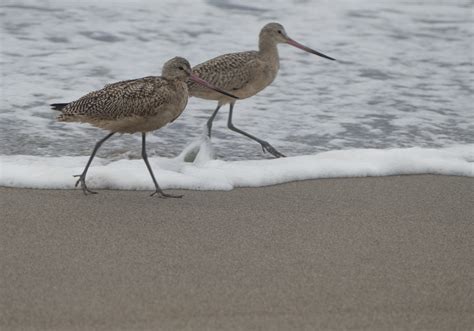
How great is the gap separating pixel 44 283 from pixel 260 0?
8190mm

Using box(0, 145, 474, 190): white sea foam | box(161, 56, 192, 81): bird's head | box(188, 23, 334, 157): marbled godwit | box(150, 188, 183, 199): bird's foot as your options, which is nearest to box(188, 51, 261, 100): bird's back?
box(188, 23, 334, 157): marbled godwit

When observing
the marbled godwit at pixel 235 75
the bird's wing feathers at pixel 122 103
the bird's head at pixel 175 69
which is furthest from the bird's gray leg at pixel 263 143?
the bird's wing feathers at pixel 122 103

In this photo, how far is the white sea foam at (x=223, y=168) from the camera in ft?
19.2

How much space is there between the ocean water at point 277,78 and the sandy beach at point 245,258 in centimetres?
90

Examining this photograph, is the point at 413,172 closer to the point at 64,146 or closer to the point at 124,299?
the point at 64,146

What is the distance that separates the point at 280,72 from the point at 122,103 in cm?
340

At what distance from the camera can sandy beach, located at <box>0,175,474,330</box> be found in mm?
3982

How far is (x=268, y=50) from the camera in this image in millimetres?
7633

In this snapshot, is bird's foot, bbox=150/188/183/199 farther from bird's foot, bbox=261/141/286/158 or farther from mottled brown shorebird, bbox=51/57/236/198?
bird's foot, bbox=261/141/286/158

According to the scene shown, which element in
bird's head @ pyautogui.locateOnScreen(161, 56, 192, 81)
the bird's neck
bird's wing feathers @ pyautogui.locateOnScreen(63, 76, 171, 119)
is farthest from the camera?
the bird's neck

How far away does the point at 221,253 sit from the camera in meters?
4.73

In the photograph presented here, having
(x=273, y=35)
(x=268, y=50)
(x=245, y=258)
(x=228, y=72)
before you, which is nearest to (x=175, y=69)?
(x=228, y=72)

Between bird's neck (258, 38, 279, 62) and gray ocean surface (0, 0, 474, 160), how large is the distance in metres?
0.43

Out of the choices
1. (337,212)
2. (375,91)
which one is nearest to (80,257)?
(337,212)
